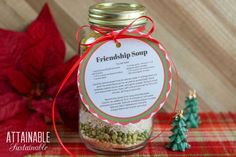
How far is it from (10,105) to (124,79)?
0.33m

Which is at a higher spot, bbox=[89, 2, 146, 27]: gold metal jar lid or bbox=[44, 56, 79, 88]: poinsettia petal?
bbox=[89, 2, 146, 27]: gold metal jar lid

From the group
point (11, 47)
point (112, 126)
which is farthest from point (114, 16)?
point (11, 47)

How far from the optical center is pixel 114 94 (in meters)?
0.79

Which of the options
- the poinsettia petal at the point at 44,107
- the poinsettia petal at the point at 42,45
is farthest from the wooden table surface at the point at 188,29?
the poinsettia petal at the point at 44,107

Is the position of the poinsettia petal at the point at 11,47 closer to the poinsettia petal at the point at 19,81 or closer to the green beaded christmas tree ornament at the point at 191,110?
the poinsettia petal at the point at 19,81

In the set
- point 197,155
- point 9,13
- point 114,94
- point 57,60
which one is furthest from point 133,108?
point 9,13

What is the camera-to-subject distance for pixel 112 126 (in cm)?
80

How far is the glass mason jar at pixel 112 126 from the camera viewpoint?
76 centimetres

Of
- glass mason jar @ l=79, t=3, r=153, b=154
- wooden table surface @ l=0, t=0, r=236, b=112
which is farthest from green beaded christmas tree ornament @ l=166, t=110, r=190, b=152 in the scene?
wooden table surface @ l=0, t=0, r=236, b=112

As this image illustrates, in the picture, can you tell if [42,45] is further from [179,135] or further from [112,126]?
[179,135]

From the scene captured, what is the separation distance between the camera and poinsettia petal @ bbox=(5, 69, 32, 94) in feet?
3.12

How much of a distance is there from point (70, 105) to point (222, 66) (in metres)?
0.44

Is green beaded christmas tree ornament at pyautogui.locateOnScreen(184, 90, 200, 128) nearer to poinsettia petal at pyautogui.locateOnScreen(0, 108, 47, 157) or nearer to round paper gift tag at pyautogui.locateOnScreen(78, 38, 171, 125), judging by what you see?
round paper gift tag at pyautogui.locateOnScreen(78, 38, 171, 125)

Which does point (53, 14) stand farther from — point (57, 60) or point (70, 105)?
point (70, 105)
